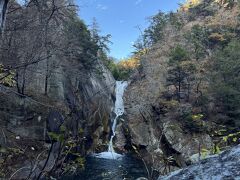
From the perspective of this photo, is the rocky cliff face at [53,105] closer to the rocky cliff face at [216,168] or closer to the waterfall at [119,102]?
the waterfall at [119,102]

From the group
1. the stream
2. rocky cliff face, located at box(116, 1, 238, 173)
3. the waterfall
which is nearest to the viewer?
the stream

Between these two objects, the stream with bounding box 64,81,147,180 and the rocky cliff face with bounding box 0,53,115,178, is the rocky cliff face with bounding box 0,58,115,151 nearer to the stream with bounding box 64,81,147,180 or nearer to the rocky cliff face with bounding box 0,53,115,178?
the rocky cliff face with bounding box 0,53,115,178

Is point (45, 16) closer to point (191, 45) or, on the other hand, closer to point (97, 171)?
point (97, 171)

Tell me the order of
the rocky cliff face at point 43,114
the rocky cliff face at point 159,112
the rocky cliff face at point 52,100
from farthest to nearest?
the rocky cliff face at point 159,112 → the rocky cliff face at point 43,114 → the rocky cliff face at point 52,100

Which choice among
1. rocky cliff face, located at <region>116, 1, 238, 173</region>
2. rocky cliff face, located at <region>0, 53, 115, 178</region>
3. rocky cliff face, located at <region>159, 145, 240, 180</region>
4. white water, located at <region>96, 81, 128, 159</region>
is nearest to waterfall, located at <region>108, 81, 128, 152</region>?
white water, located at <region>96, 81, 128, 159</region>

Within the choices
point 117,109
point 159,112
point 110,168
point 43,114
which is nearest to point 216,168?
point 43,114

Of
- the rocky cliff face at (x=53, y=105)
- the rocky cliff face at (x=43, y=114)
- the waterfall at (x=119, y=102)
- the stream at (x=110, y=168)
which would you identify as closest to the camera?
the rocky cliff face at (x=43, y=114)

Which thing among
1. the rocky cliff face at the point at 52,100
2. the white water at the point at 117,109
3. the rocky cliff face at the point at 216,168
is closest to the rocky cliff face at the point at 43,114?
the rocky cliff face at the point at 52,100

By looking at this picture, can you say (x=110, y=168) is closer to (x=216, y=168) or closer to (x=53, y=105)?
(x=53, y=105)

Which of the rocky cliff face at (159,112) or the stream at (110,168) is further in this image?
the rocky cliff face at (159,112)

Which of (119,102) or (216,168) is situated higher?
(119,102)

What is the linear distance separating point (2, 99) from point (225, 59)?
20201mm

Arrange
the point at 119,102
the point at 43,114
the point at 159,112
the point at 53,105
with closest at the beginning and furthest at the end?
the point at 43,114
the point at 53,105
the point at 159,112
the point at 119,102

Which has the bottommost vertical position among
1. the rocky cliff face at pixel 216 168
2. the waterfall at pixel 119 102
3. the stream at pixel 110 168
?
the stream at pixel 110 168
